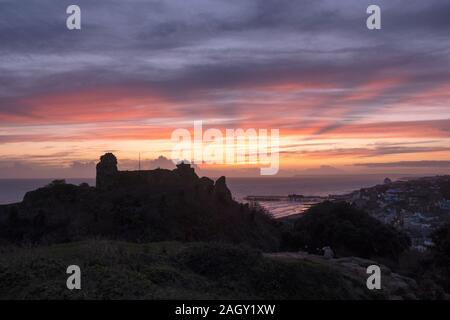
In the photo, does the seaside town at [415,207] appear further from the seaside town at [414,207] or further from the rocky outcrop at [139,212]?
the rocky outcrop at [139,212]

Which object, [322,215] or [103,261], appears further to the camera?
[322,215]

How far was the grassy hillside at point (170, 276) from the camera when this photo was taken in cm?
1084

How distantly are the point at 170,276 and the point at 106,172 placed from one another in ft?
148

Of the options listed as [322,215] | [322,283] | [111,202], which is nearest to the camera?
[322,283]

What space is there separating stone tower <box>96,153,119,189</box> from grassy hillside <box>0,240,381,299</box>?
136 ft

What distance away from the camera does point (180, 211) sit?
4703 cm

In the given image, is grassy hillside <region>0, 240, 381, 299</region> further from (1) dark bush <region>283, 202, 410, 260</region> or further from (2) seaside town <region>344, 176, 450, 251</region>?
(2) seaside town <region>344, 176, 450, 251</region>

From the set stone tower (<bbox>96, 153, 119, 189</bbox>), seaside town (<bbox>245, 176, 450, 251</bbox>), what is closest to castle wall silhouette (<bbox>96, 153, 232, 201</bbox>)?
stone tower (<bbox>96, 153, 119, 189</bbox>)

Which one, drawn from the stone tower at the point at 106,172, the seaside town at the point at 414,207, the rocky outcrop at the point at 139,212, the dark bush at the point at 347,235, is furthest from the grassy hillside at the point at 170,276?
the stone tower at the point at 106,172

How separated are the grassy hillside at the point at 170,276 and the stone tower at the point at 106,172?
41416 millimetres

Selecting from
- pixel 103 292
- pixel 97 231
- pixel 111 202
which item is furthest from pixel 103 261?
pixel 111 202
